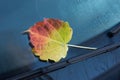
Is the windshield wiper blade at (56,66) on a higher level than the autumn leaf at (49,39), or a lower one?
lower

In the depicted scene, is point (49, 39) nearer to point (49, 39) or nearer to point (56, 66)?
point (49, 39)

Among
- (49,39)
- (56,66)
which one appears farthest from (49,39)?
(56,66)

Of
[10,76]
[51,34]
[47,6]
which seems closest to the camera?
[10,76]

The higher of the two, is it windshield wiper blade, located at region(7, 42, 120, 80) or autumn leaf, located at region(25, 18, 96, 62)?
autumn leaf, located at region(25, 18, 96, 62)

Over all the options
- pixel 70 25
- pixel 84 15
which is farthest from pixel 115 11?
pixel 70 25

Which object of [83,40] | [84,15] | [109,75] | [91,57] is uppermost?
[84,15]

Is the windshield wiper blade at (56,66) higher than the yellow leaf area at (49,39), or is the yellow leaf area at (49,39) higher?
the yellow leaf area at (49,39)

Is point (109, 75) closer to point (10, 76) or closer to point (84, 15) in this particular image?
point (84, 15)
